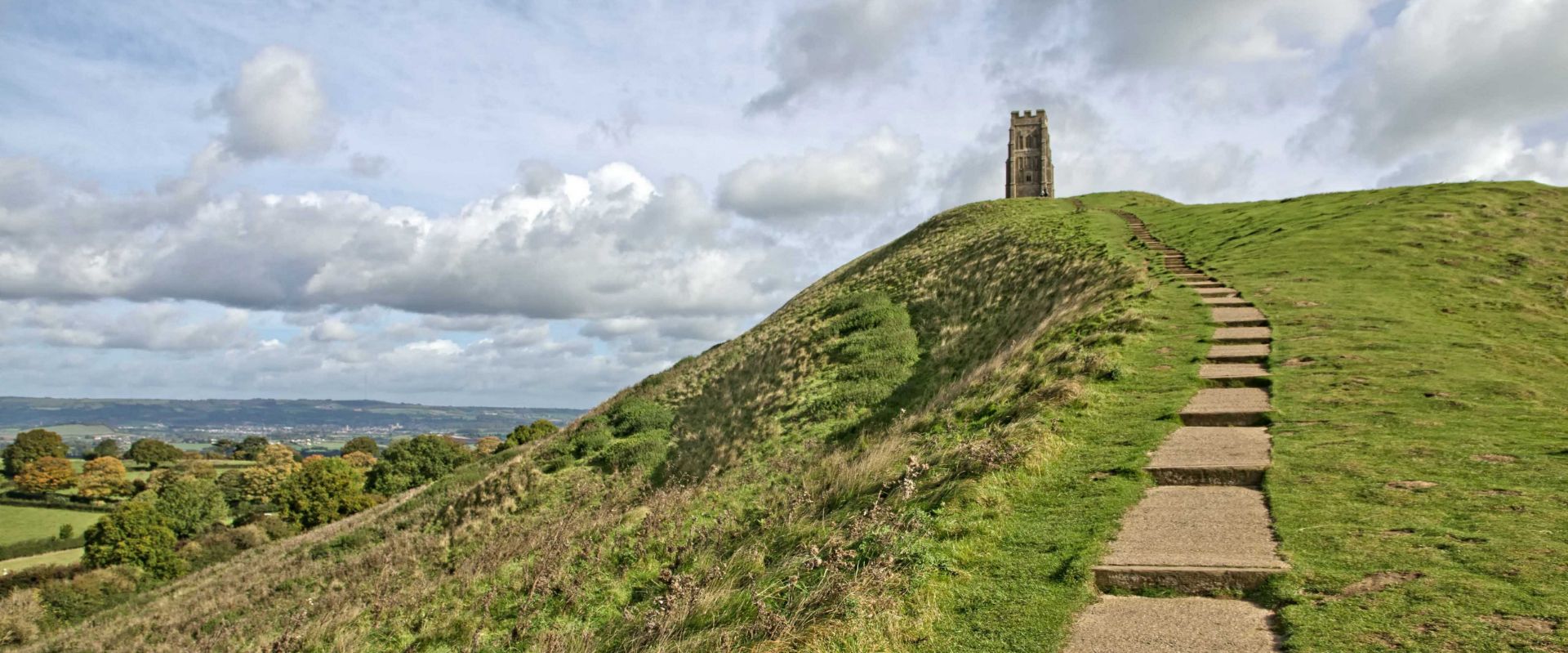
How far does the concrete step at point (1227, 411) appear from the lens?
422 inches

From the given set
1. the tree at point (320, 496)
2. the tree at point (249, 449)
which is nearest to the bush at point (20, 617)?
the tree at point (320, 496)

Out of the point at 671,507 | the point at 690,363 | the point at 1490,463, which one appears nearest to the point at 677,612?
the point at 671,507

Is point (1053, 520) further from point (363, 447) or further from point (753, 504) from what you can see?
point (363, 447)

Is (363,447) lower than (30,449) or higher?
lower

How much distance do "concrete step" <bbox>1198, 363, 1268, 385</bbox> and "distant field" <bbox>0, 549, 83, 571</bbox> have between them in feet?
254

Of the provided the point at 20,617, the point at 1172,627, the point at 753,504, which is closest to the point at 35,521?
the point at 20,617

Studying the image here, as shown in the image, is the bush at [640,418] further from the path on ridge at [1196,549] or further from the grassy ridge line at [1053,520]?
the path on ridge at [1196,549]

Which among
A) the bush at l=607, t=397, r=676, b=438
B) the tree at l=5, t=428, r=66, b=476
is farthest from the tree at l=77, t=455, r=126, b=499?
the bush at l=607, t=397, r=676, b=438

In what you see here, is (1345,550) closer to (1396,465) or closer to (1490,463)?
(1396,465)

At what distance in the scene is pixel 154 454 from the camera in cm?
10688

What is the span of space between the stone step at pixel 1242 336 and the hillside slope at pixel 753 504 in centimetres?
182

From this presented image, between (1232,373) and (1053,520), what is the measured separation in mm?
7279

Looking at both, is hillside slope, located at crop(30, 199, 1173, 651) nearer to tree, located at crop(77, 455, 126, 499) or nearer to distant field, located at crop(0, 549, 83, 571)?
distant field, located at crop(0, 549, 83, 571)

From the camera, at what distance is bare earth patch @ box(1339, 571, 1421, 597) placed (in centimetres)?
557
